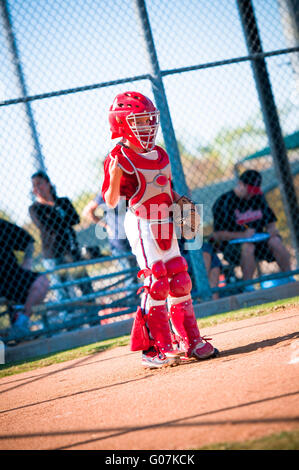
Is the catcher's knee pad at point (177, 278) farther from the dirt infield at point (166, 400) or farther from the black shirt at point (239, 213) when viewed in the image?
the black shirt at point (239, 213)

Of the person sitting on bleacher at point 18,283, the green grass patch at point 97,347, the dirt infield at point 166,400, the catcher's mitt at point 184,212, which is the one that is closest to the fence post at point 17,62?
the person sitting on bleacher at point 18,283

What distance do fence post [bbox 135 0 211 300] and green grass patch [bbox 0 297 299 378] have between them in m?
0.47

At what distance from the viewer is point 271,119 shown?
6.74 meters

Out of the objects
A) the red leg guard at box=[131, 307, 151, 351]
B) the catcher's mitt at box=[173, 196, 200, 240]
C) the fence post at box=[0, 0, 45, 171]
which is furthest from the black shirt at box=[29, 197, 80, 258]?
the red leg guard at box=[131, 307, 151, 351]

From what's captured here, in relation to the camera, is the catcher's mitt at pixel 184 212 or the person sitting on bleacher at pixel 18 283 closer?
the catcher's mitt at pixel 184 212

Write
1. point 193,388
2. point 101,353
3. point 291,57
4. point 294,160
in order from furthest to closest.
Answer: point 294,160
point 291,57
point 101,353
point 193,388

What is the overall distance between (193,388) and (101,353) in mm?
2152

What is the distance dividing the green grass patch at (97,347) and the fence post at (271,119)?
1543mm

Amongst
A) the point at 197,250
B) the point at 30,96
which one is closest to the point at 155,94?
the point at 30,96

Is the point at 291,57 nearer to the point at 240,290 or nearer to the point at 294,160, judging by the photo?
the point at 240,290

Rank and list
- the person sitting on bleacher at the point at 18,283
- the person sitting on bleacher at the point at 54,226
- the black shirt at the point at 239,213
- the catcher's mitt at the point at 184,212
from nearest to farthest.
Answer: the catcher's mitt at the point at 184,212 → the person sitting on bleacher at the point at 18,283 → the person sitting on bleacher at the point at 54,226 → the black shirt at the point at 239,213

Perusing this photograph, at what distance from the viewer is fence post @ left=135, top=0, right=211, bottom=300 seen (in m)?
5.77

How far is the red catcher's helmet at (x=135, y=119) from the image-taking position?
360cm

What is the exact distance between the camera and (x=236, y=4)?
6625 mm
